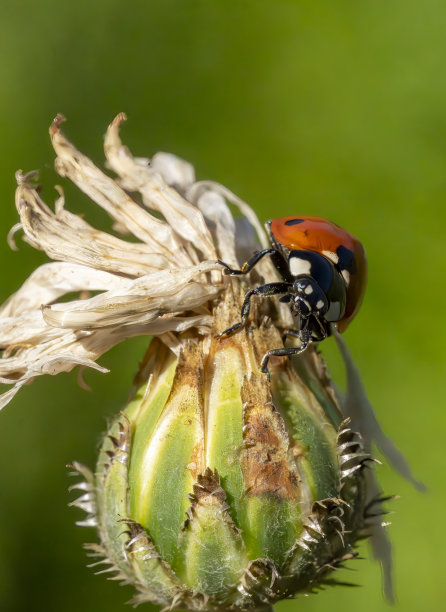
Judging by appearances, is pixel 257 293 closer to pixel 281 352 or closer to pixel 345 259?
pixel 281 352

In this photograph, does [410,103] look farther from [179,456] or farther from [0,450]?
[179,456]

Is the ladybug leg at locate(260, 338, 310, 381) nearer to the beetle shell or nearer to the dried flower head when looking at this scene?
the dried flower head

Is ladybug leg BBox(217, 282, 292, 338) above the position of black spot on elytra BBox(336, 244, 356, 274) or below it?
below

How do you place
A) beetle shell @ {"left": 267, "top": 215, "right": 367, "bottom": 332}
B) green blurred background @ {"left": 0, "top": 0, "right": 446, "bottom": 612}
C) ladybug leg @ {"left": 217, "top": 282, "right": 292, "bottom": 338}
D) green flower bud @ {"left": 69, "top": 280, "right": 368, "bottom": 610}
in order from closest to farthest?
1. green flower bud @ {"left": 69, "top": 280, "right": 368, "bottom": 610}
2. ladybug leg @ {"left": 217, "top": 282, "right": 292, "bottom": 338}
3. beetle shell @ {"left": 267, "top": 215, "right": 367, "bottom": 332}
4. green blurred background @ {"left": 0, "top": 0, "right": 446, "bottom": 612}

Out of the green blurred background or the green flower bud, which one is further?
the green blurred background

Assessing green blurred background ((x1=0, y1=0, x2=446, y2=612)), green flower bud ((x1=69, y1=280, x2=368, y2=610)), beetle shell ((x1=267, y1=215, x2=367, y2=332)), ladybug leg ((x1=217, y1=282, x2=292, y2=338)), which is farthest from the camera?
green blurred background ((x1=0, y1=0, x2=446, y2=612))

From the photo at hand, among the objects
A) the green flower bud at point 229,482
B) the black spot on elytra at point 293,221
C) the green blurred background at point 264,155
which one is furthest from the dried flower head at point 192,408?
the green blurred background at point 264,155

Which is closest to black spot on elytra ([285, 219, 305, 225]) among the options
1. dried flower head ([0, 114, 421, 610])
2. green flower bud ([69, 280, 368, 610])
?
dried flower head ([0, 114, 421, 610])

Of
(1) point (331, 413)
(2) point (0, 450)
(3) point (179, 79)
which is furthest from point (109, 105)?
(1) point (331, 413)
